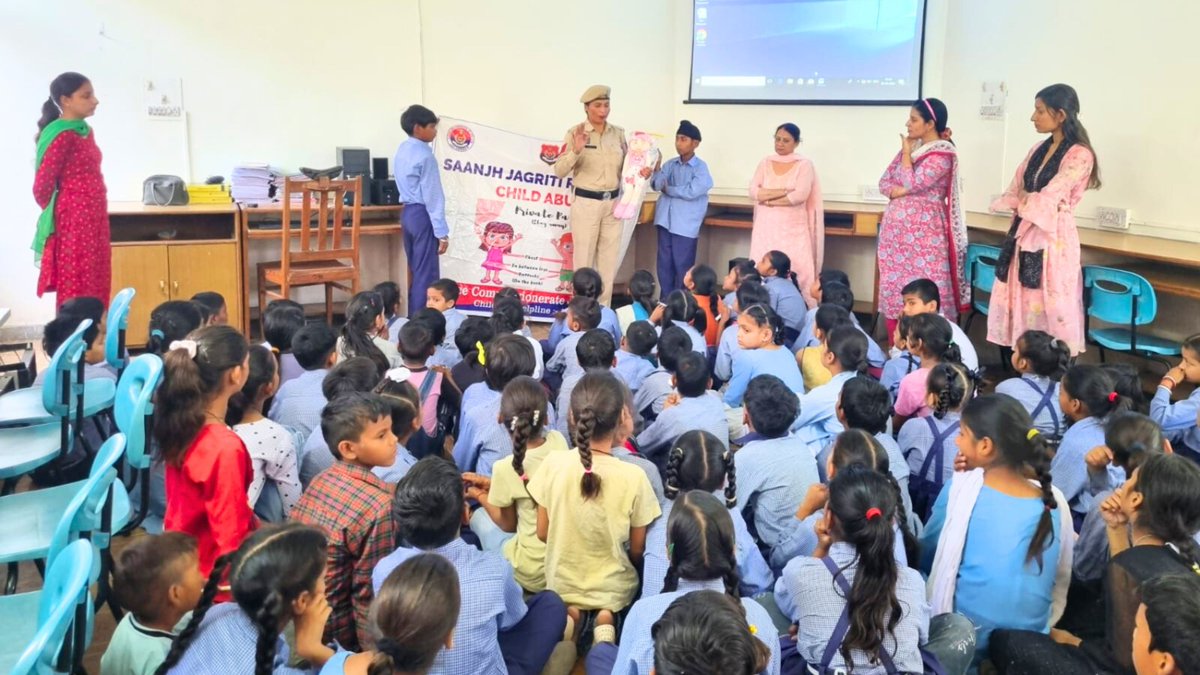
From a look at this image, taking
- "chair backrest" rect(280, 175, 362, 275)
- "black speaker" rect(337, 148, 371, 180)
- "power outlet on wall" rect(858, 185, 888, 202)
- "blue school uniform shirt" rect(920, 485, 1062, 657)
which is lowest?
"blue school uniform shirt" rect(920, 485, 1062, 657)

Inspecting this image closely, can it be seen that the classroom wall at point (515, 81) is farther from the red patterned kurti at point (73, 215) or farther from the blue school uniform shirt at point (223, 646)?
the blue school uniform shirt at point (223, 646)

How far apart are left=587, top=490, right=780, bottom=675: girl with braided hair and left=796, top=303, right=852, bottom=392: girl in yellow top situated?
1.97 m

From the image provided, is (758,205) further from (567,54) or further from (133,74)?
(133,74)

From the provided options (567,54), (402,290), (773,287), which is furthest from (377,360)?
(567,54)

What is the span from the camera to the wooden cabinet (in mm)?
5344

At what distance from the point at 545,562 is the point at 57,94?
3.02 metres

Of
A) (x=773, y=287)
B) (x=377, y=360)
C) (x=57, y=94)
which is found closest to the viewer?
(x=377, y=360)

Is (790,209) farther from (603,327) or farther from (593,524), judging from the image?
(593,524)

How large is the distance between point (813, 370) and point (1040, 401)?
944 millimetres

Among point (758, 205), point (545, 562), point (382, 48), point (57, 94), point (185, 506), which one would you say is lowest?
point (545, 562)

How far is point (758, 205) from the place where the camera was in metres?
5.96

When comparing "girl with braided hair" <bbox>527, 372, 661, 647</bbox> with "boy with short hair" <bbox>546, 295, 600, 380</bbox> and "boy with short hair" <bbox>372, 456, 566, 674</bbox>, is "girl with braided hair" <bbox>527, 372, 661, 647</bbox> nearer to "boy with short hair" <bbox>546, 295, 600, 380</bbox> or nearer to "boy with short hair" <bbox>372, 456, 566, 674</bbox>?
"boy with short hair" <bbox>372, 456, 566, 674</bbox>

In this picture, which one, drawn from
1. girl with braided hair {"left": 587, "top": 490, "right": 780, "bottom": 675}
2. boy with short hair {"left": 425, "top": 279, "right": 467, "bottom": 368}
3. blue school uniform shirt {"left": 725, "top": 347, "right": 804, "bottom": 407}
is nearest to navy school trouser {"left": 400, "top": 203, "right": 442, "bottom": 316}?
boy with short hair {"left": 425, "top": 279, "right": 467, "bottom": 368}

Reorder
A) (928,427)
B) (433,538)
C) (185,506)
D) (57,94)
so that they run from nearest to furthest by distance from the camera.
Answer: (433,538)
(185,506)
(928,427)
(57,94)
